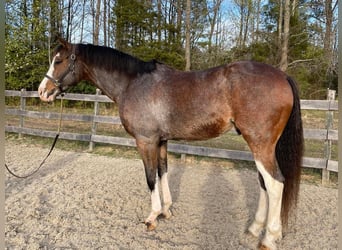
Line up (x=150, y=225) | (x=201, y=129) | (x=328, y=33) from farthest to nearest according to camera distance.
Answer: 1. (x=328, y=33)
2. (x=150, y=225)
3. (x=201, y=129)

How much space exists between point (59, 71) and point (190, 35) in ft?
38.5

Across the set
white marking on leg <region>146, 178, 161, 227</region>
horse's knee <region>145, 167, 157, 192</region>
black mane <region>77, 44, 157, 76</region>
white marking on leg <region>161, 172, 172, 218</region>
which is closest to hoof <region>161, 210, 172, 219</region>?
white marking on leg <region>161, 172, 172, 218</region>

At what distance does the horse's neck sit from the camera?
2.92 m

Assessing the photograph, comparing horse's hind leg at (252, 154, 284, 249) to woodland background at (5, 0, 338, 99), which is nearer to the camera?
horse's hind leg at (252, 154, 284, 249)

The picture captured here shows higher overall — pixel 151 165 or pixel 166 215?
pixel 151 165

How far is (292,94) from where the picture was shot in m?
2.31

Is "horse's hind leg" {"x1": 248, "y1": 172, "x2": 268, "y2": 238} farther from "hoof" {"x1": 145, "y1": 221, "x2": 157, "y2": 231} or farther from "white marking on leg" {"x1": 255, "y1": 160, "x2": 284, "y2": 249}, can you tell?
"hoof" {"x1": 145, "y1": 221, "x2": 157, "y2": 231}

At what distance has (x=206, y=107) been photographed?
2.47m

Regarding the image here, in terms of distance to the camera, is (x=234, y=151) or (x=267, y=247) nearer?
(x=267, y=247)

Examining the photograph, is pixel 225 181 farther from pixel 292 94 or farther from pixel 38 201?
pixel 38 201

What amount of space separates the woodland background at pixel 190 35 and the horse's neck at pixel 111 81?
9.56m

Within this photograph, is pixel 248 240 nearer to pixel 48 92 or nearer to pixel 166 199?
pixel 166 199

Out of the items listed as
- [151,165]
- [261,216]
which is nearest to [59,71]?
[151,165]

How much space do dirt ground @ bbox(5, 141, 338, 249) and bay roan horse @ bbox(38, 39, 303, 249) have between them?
283 millimetres
